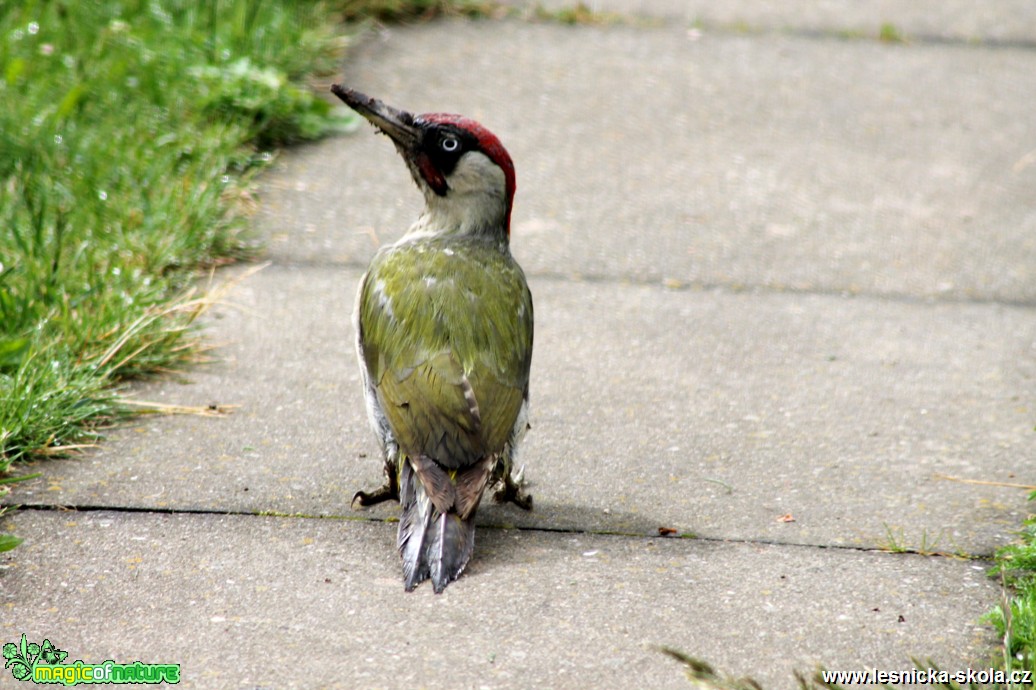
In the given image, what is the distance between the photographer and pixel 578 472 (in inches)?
201

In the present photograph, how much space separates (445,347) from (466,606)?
34.0 inches

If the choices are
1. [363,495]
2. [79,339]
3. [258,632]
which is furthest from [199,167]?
[258,632]

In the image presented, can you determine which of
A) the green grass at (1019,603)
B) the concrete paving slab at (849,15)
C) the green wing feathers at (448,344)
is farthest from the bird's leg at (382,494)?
the concrete paving slab at (849,15)

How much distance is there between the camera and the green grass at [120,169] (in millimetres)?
5352

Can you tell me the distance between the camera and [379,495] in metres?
4.75

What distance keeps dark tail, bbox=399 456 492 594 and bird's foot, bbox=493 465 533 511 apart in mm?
415

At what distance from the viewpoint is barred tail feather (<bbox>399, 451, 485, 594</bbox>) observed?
4.22 m

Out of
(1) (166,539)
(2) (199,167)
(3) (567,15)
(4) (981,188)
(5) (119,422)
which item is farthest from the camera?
(3) (567,15)

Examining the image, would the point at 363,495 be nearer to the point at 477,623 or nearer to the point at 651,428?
the point at 477,623

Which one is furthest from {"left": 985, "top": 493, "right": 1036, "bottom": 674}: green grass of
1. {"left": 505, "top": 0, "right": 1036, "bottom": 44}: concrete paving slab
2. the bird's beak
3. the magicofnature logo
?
{"left": 505, "top": 0, "right": 1036, "bottom": 44}: concrete paving slab

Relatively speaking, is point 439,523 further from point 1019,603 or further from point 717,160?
point 717,160

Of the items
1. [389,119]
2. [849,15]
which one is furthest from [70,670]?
[849,15]

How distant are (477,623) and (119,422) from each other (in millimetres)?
1940

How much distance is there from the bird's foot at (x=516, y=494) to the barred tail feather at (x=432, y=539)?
1.37 feet
